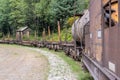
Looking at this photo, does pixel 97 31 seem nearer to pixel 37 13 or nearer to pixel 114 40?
pixel 114 40

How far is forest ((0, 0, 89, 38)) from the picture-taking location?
35.2 metres

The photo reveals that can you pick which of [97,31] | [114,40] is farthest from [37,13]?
[114,40]

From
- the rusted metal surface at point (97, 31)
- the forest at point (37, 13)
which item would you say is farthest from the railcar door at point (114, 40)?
the forest at point (37, 13)

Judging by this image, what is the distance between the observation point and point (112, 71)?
3887mm

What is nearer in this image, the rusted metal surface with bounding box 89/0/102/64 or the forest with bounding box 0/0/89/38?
the rusted metal surface with bounding box 89/0/102/64

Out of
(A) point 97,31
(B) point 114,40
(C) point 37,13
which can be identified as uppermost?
(C) point 37,13

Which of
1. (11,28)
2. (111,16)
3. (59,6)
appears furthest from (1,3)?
(111,16)

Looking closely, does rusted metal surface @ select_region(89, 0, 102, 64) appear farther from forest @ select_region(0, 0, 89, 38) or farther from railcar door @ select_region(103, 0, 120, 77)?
forest @ select_region(0, 0, 89, 38)

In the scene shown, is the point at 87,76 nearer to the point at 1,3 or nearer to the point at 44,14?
the point at 44,14

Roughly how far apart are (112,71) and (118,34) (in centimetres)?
83

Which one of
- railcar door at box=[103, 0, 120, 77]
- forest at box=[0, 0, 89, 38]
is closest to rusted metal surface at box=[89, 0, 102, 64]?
railcar door at box=[103, 0, 120, 77]

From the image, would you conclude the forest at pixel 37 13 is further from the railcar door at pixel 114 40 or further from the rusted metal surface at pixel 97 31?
the railcar door at pixel 114 40

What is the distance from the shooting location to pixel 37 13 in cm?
4506

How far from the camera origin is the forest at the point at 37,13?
116 feet
